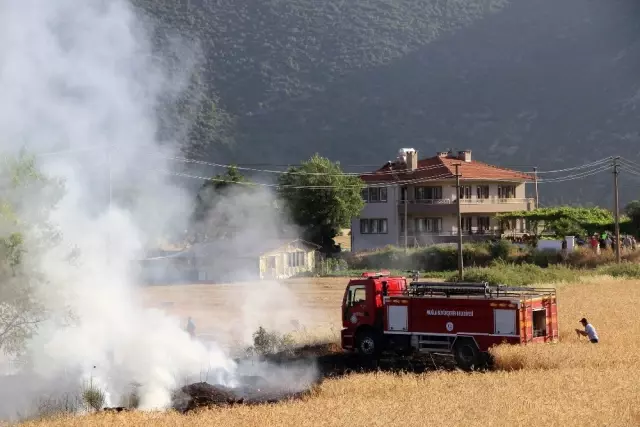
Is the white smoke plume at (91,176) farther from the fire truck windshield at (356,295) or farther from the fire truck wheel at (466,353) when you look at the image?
the fire truck wheel at (466,353)

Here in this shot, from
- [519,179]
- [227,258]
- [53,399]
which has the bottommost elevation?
[53,399]

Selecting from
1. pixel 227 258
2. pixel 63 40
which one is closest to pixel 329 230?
pixel 227 258

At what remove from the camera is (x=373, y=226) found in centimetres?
8788

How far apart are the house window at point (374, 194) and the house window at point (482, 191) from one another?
9.04 meters

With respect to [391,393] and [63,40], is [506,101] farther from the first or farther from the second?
[391,393]

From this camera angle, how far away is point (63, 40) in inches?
1469

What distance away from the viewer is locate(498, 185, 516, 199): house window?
295ft

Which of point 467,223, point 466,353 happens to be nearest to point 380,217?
point 467,223

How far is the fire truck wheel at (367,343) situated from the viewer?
105ft

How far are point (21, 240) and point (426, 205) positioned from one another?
6012cm

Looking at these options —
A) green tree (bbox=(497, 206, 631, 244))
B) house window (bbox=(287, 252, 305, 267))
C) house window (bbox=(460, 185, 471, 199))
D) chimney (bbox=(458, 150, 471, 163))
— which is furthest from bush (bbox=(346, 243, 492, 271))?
chimney (bbox=(458, 150, 471, 163))

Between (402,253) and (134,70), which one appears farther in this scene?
(402,253)

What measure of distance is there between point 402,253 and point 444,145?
8323cm

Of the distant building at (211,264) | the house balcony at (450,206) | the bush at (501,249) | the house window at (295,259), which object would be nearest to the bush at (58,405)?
the distant building at (211,264)
